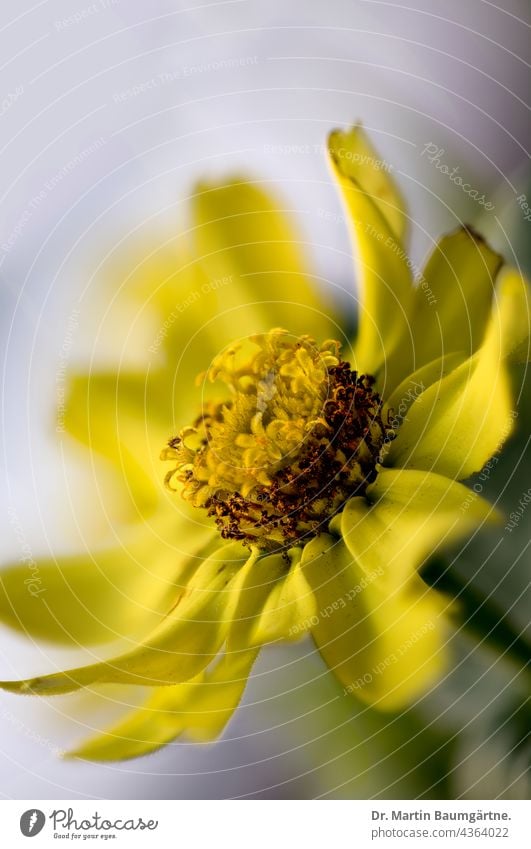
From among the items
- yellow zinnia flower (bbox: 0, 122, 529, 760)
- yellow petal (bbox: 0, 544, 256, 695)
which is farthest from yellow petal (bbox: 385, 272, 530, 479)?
yellow petal (bbox: 0, 544, 256, 695)

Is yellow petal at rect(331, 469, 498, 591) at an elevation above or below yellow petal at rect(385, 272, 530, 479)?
below

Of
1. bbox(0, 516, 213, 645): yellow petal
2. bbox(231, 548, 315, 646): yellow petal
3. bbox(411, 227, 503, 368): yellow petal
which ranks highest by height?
bbox(411, 227, 503, 368): yellow petal

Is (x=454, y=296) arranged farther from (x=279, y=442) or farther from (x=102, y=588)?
(x=102, y=588)

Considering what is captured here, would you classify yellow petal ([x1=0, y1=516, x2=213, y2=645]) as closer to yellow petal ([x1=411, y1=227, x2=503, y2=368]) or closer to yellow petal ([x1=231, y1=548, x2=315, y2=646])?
yellow petal ([x1=231, y1=548, x2=315, y2=646])

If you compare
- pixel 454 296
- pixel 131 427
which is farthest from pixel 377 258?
pixel 131 427
